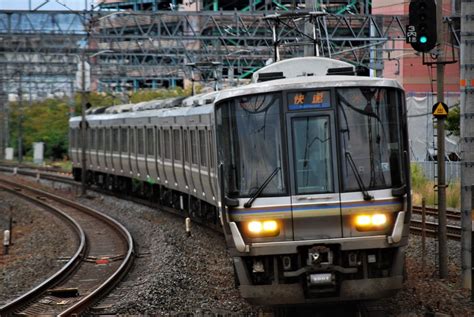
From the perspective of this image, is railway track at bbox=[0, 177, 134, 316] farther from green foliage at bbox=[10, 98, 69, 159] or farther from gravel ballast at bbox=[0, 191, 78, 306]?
green foliage at bbox=[10, 98, 69, 159]

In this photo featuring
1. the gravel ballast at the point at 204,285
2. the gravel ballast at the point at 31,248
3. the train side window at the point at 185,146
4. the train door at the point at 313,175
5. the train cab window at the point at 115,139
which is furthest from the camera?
the train cab window at the point at 115,139

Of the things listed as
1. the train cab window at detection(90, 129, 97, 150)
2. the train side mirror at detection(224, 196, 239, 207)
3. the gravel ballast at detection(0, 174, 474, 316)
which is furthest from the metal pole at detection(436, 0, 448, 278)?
the train cab window at detection(90, 129, 97, 150)

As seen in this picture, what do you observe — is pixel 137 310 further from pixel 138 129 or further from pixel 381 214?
pixel 138 129

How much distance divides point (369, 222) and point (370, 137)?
90cm

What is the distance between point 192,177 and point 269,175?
36.8ft

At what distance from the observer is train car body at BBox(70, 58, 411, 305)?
10.4 m

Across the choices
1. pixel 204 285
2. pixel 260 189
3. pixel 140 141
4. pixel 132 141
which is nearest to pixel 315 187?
pixel 260 189

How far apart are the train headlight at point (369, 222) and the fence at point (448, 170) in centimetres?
1636

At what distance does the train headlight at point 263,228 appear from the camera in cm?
1051

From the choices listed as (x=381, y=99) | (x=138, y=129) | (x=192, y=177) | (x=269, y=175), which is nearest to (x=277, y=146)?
(x=269, y=175)

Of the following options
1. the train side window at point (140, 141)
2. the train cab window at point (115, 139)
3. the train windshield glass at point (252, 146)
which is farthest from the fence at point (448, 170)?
the train windshield glass at point (252, 146)

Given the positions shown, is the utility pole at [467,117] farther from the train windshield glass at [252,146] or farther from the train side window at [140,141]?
the train side window at [140,141]

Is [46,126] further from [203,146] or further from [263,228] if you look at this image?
[263,228]

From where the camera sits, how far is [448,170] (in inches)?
1161
